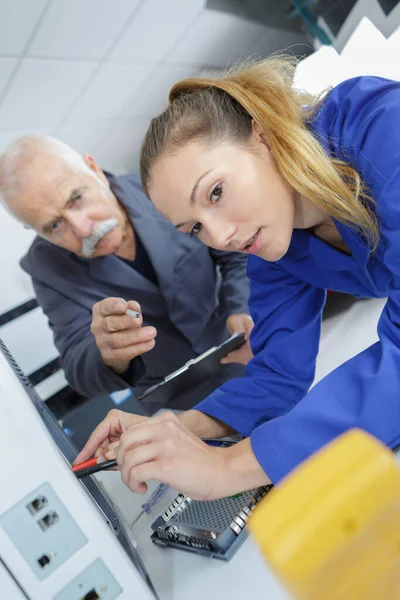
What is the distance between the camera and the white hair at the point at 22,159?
5.21 feet

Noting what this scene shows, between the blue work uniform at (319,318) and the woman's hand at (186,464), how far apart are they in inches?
1.6

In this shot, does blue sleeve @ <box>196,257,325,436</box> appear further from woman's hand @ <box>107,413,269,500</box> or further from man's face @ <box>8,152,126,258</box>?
man's face @ <box>8,152,126,258</box>

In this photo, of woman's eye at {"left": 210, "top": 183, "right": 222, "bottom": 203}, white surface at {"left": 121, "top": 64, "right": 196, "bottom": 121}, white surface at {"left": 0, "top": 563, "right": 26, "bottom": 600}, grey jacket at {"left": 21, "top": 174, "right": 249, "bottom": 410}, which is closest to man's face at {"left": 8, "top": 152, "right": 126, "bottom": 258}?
grey jacket at {"left": 21, "top": 174, "right": 249, "bottom": 410}

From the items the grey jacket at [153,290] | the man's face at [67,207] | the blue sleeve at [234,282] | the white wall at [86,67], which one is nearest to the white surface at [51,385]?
the white wall at [86,67]

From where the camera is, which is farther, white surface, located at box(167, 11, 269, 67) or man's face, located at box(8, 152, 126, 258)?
white surface, located at box(167, 11, 269, 67)

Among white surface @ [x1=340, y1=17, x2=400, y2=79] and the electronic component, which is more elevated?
white surface @ [x1=340, y1=17, x2=400, y2=79]

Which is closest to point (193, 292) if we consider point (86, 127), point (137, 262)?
point (137, 262)

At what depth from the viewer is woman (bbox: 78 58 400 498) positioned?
68 cm

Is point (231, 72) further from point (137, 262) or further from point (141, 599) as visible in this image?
point (141, 599)

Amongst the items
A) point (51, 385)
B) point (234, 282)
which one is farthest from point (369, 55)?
point (51, 385)

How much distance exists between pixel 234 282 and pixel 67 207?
704mm

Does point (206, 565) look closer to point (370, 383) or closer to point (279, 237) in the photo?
point (370, 383)

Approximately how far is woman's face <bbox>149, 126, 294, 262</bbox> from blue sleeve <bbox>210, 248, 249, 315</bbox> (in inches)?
32.7

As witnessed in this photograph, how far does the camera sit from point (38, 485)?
55 centimetres
